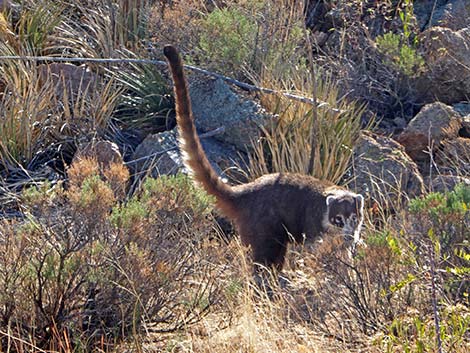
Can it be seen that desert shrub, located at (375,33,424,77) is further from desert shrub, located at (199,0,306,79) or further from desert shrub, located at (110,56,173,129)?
desert shrub, located at (110,56,173,129)

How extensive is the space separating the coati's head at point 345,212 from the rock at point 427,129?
213cm

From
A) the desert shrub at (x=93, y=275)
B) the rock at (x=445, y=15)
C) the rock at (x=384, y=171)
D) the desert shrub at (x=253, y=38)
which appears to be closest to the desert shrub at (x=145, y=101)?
the desert shrub at (x=253, y=38)

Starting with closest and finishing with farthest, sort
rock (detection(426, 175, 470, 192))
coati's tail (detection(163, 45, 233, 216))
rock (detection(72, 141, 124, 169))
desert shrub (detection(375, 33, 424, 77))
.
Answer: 1. coati's tail (detection(163, 45, 233, 216))
2. rock (detection(426, 175, 470, 192))
3. rock (detection(72, 141, 124, 169))
4. desert shrub (detection(375, 33, 424, 77))

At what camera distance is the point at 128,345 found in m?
4.95

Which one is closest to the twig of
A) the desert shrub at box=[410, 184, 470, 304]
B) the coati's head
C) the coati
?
the coati

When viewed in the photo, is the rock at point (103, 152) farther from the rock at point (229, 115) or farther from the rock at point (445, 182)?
the rock at point (445, 182)

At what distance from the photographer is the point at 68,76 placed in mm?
9195

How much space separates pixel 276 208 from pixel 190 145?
0.84m

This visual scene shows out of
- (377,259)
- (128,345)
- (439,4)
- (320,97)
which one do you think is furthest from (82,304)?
(439,4)

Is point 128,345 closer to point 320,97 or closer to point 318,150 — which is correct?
point 318,150

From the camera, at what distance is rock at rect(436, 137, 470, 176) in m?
8.00

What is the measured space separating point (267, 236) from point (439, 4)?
5.42m

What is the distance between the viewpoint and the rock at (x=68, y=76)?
904 centimetres

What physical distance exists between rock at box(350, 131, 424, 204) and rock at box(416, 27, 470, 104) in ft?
4.83
